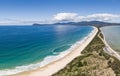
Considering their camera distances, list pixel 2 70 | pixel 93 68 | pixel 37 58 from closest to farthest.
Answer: pixel 93 68, pixel 2 70, pixel 37 58

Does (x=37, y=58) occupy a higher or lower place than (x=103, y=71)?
higher

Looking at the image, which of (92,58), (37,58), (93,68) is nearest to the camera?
(93,68)

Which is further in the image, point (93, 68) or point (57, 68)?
point (57, 68)

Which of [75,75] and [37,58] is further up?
[37,58]

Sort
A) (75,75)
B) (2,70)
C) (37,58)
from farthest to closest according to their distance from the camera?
(37,58), (2,70), (75,75)

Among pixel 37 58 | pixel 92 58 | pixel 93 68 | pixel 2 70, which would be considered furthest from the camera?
pixel 37 58

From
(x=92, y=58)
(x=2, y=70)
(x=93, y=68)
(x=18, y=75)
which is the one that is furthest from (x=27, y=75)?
(x=92, y=58)

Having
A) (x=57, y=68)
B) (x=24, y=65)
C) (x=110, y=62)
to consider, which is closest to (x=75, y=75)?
(x=57, y=68)

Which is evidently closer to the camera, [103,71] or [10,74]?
[103,71]

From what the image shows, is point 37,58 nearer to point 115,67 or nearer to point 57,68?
point 57,68

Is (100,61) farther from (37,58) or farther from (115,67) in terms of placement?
(37,58)
